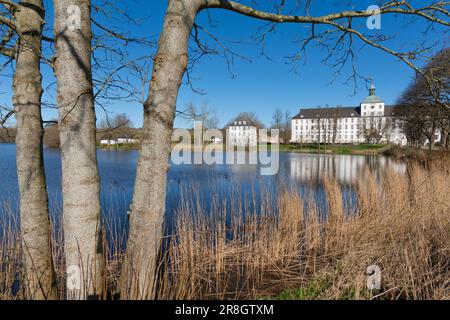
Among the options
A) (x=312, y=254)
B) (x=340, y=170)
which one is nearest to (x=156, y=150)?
(x=312, y=254)

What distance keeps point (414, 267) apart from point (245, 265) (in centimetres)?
213

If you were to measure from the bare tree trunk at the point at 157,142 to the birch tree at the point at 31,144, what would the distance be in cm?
95

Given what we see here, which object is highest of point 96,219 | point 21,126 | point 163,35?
point 163,35

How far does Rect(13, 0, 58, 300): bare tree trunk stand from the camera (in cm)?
205

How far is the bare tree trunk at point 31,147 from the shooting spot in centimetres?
205

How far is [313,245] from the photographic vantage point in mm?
4344

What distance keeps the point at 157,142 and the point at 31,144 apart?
1.19m

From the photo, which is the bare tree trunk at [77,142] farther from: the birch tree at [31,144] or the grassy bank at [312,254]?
the birch tree at [31,144]

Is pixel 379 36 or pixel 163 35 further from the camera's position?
pixel 379 36

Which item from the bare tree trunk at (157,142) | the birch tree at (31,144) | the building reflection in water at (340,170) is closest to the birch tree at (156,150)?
the bare tree trunk at (157,142)

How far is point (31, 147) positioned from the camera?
207 cm

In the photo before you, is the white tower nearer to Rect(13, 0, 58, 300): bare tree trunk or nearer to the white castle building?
the white castle building
